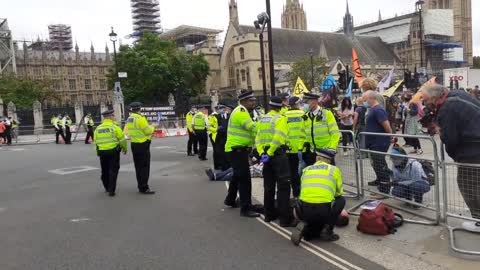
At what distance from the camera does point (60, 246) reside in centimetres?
606

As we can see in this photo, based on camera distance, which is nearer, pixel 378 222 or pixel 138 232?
pixel 378 222

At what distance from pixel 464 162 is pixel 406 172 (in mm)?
1117

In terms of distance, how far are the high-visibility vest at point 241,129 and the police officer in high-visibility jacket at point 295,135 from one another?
1.92 feet

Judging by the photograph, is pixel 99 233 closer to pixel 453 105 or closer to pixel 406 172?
pixel 406 172

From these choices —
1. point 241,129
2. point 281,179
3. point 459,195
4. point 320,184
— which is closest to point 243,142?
point 241,129

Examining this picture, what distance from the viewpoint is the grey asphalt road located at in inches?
209

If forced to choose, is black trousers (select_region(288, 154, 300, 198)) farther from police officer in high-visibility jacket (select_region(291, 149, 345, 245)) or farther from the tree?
the tree

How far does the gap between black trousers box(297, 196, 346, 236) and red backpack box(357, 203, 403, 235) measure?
36cm

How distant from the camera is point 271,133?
6777mm

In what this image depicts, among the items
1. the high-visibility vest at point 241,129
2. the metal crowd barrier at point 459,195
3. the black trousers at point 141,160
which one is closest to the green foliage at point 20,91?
the black trousers at point 141,160

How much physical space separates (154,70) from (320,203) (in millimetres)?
57287

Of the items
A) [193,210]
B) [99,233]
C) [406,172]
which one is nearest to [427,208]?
[406,172]

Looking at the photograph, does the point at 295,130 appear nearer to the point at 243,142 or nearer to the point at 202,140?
the point at 243,142

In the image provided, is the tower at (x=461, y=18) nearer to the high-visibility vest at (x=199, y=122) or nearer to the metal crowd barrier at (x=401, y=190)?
the high-visibility vest at (x=199, y=122)
